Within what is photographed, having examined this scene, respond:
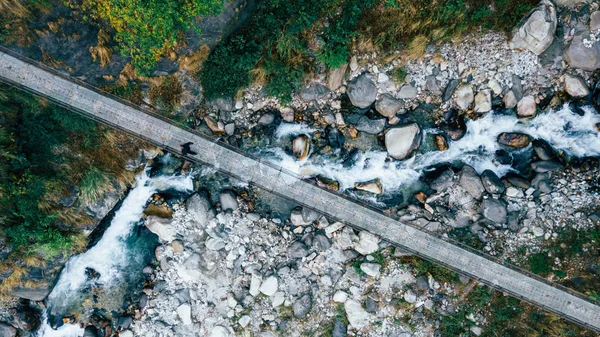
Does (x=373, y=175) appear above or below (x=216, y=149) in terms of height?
below

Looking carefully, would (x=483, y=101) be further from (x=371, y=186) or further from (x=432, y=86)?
(x=371, y=186)

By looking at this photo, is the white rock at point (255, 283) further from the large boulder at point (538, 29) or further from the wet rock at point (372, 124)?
the large boulder at point (538, 29)

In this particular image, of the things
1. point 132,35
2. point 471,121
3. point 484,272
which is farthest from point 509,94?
point 132,35

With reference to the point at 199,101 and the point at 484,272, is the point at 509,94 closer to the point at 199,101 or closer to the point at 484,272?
the point at 484,272

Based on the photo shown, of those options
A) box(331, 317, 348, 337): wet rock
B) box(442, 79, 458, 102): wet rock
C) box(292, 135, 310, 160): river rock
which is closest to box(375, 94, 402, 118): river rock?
box(442, 79, 458, 102): wet rock

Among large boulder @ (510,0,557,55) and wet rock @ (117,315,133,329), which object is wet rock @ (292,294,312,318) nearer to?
wet rock @ (117,315,133,329)

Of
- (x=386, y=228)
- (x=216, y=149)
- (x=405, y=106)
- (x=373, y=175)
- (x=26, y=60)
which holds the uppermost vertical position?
(x=26, y=60)
